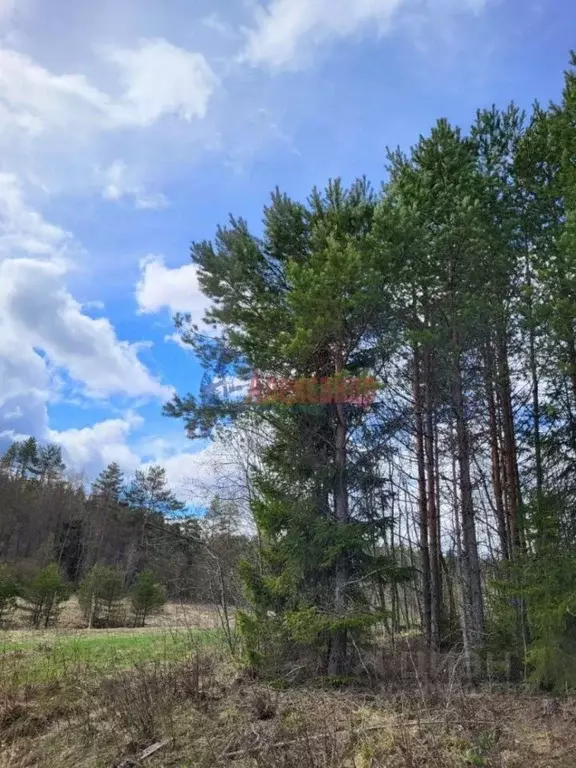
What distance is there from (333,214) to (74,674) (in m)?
9.19

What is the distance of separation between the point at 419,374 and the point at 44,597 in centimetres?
1871

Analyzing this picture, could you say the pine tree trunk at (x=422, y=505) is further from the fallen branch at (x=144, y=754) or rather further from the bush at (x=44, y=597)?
the bush at (x=44, y=597)

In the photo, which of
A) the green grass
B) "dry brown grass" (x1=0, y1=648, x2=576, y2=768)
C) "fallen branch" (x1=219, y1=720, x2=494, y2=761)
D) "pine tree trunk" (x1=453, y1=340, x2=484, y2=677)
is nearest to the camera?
"dry brown grass" (x1=0, y1=648, x2=576, y2=768)

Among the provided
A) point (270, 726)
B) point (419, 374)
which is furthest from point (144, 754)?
point (419, 374)

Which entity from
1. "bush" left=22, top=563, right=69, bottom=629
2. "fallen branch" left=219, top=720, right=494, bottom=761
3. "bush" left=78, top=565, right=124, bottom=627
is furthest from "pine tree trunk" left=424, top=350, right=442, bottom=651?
"bush" left=22, top=563, right=69, bottom=629

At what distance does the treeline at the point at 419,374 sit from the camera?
8.55 metres

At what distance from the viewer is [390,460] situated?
10625 millimetres

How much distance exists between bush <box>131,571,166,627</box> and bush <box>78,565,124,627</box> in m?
0.78

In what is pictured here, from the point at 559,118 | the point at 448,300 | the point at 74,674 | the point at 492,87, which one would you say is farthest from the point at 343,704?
the point at 492,87

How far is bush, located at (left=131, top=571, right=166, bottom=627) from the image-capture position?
23.1 m

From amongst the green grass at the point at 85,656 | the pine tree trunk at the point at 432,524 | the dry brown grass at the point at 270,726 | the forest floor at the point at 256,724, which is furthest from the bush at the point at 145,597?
the dry brown grass at the point at 270,726

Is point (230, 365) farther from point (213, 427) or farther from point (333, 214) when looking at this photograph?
point (333, 214)

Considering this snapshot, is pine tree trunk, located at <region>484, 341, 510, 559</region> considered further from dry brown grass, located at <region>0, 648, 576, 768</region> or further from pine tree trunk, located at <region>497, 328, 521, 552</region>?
dry brown grass, located at <region>0, 648, 576, 768</region>

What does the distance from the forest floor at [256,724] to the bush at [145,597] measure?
15862mm
